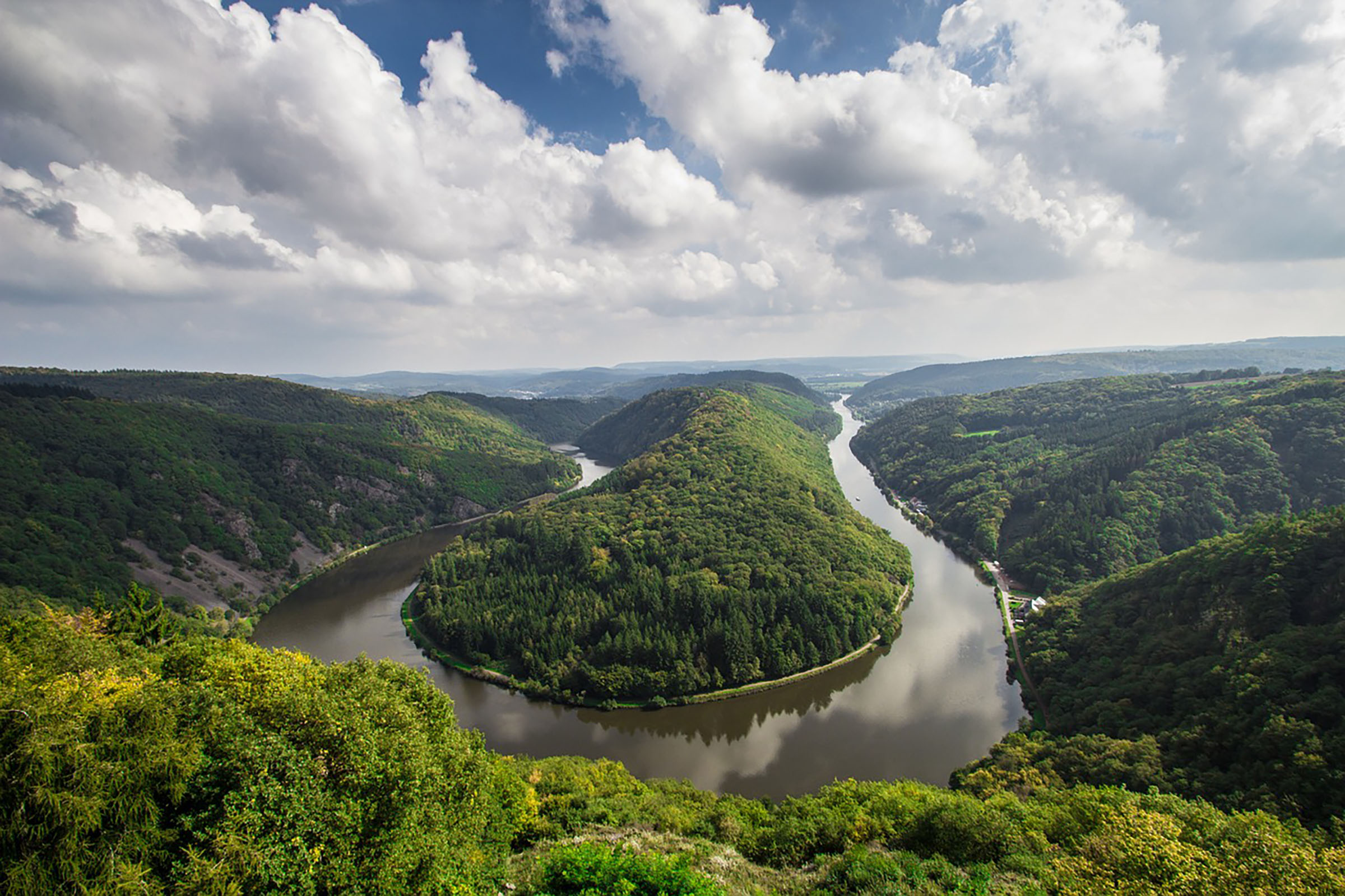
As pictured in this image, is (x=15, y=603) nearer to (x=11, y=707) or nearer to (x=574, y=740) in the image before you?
(x=574, y=740)

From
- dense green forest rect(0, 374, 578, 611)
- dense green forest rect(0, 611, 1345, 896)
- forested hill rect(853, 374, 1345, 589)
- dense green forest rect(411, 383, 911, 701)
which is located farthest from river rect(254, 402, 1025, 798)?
dense green forest rect(0, 374, 578, 611)

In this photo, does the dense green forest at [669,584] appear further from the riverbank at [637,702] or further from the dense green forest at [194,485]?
the dense green forest at [194,485]

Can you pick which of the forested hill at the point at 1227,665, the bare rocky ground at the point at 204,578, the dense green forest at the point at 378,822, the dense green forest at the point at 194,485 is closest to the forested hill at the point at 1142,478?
the forested hill at the point at 1227,665

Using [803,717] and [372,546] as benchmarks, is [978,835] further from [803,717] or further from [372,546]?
[372,546]

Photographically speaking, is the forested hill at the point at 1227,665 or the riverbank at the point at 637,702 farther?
the riverbank at the point at 637,702

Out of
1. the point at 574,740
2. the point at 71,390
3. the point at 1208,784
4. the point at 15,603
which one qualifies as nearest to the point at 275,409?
the point at 71,390
